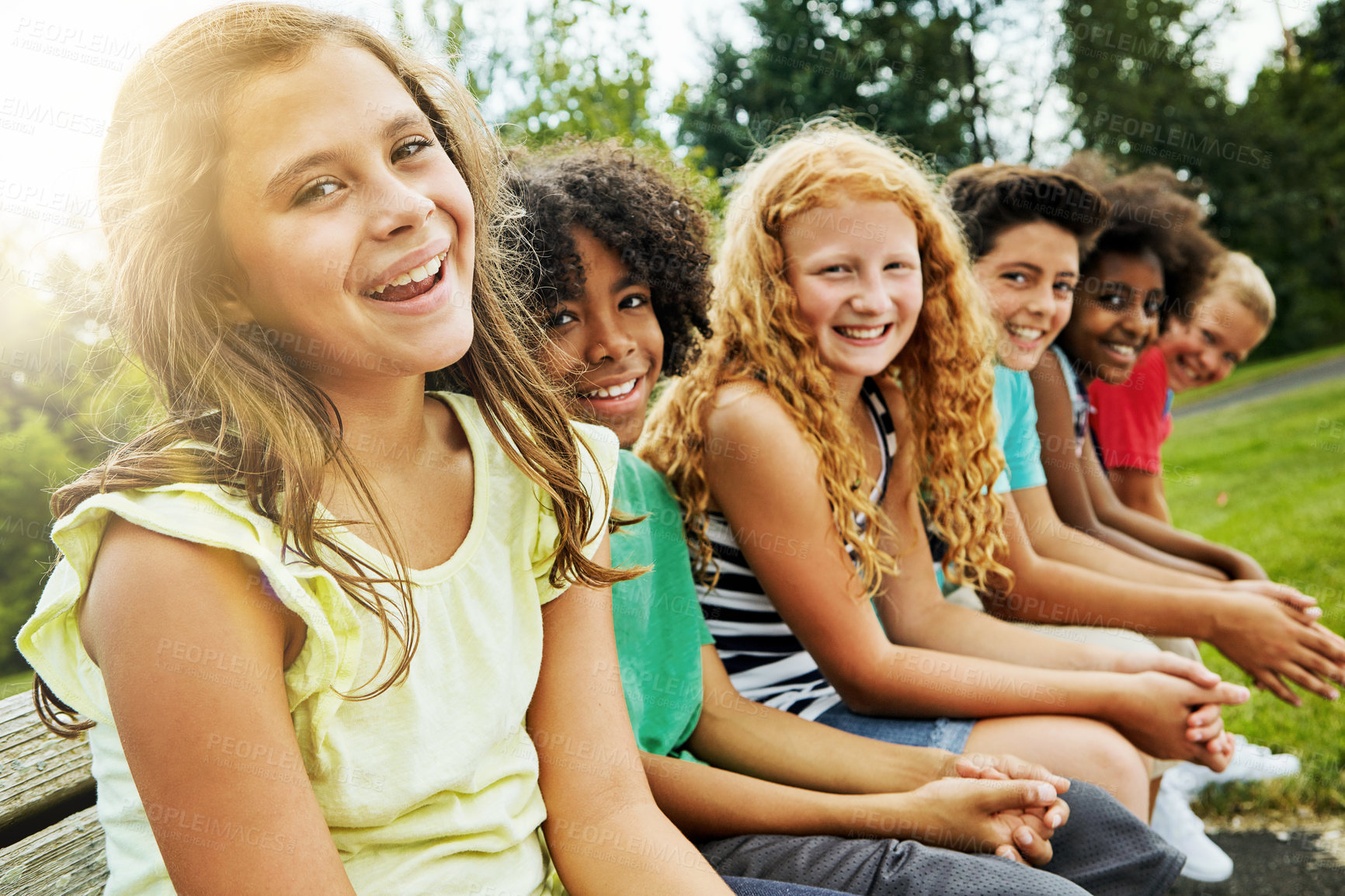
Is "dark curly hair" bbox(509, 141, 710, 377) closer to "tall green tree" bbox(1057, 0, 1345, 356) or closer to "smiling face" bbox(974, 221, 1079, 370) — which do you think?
"smiling face" bbox(974, 221, 1079, 370)

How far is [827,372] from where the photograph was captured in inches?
94.7

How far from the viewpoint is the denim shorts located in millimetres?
2166

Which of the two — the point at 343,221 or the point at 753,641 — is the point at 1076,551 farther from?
the point at 343,221

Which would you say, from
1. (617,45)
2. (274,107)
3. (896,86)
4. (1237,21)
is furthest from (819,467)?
(1237,21)

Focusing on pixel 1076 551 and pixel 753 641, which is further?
pixel 1076 551

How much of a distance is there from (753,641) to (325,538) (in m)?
1.34

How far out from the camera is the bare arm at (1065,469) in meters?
3.46

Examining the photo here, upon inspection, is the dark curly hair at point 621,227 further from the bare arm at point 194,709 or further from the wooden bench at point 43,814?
the wooden bench at point 43,814

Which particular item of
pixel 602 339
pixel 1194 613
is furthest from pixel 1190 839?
pixel 602 339

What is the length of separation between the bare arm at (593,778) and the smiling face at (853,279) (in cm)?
102

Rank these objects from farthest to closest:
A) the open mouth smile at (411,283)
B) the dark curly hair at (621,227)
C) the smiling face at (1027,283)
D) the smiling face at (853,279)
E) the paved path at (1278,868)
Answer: the smiling face at (1027,283)
the paved path at (1278,868)
the smiling face at (853,279)
the dark curly hair at (621,227)
the open mouth smile at (411,283)

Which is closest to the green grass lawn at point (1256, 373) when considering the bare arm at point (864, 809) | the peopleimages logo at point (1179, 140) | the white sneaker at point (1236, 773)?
the peopleimages logo at point (1179, 140)

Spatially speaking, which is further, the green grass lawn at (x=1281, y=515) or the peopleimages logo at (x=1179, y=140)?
the peopleimages logo at (x=1179, y=140)

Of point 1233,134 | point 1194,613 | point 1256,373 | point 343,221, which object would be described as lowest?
point 1256,373
